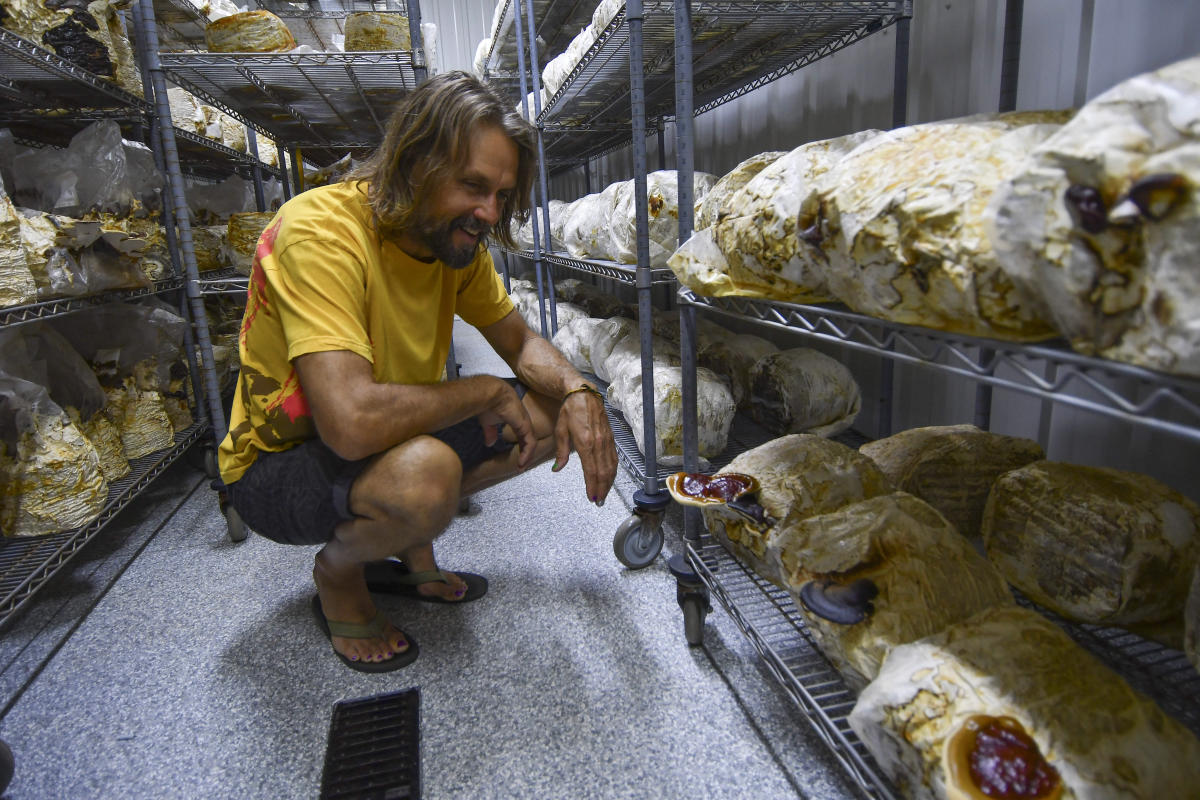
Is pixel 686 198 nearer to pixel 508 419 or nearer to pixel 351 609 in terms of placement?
pixel 508 419

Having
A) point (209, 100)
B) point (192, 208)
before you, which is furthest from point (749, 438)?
point (192, 208)

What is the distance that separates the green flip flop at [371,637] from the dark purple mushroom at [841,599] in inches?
32.6

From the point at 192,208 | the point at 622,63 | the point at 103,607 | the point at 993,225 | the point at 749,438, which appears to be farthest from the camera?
the point at 192,208

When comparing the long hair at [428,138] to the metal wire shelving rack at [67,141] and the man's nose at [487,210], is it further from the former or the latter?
the metal wire shelving rack at [67,141]

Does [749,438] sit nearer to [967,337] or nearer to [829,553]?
[829,553]

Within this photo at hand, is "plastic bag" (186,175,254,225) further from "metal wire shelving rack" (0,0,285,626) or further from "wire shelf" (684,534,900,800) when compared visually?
"wire shelf" (684,534,900,800)

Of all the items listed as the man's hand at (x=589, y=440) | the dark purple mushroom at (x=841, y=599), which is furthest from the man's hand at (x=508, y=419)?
the dark purple mushroom at (x=841, y=599)

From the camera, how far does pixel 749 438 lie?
187cm

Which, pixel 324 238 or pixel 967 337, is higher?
pixel 324 238

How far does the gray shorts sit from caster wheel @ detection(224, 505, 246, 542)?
0.61 metres

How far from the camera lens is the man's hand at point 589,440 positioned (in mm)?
1284

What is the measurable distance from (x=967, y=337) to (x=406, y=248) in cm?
99

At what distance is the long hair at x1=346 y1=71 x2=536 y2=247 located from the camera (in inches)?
46.0

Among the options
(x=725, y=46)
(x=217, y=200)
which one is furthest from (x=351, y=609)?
(x=217, y=200)
